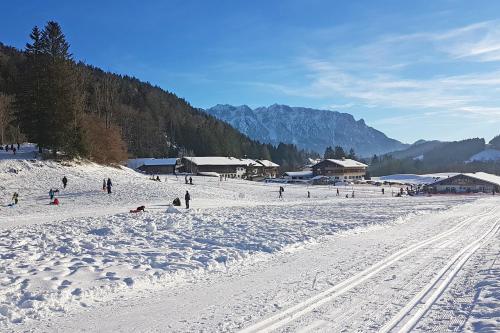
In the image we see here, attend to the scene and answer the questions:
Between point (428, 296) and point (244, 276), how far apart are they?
16.2 ft

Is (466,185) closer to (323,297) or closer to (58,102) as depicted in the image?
(58,102)

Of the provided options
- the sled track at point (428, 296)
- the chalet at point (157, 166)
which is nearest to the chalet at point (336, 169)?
the chalet at point (157, 166)

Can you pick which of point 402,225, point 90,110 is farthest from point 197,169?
point 402,225

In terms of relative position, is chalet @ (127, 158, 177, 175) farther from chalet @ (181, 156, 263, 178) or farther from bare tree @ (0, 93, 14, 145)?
bare tree @ (0, 93, 14, 145)

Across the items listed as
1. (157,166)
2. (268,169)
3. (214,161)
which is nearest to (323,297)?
(157,166)

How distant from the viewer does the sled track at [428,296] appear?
8203 millimetres

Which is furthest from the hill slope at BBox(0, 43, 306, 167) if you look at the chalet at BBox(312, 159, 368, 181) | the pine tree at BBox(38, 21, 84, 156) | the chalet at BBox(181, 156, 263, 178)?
the pine tree at BBox(38, 21, 84, 156)

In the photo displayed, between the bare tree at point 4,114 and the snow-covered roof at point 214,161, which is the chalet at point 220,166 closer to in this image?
the snow-covered roof at point 214,161

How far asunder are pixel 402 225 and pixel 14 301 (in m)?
21.3

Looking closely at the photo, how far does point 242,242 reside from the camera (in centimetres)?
1764

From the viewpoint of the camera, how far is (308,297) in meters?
10.1

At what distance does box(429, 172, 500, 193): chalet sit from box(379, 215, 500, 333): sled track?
262ft

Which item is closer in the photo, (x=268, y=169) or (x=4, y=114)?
(x=4, y=114)

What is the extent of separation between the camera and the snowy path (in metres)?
8.34
